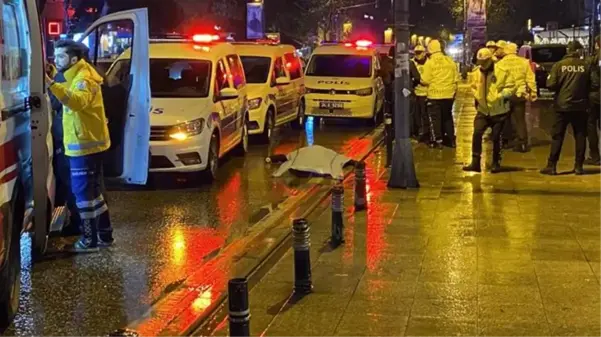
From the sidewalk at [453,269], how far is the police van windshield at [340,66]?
9.10 meters

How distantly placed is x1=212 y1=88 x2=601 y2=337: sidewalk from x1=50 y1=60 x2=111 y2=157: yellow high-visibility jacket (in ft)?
6.61

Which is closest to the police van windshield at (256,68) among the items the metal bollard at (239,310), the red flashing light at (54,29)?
the red flashing light at (54,29)

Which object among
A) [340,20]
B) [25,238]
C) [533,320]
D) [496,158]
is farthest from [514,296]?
[340,20]

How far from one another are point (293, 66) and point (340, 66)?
5.39 ft

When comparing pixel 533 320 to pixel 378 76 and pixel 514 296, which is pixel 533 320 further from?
pixel 378 76

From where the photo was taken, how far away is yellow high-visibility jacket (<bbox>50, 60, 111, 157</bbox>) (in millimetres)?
7629

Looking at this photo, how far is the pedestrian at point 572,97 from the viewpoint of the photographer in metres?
12.0

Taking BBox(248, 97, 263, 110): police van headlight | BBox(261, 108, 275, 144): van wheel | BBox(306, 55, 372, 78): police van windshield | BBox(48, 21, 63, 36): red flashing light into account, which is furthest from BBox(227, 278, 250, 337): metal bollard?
BBox(48, 21, 63, 36): red flashing light

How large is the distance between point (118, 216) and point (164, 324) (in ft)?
13.8

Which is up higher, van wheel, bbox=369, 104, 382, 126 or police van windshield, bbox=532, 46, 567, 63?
police van windshield, bbox=532, 46, 567, 63

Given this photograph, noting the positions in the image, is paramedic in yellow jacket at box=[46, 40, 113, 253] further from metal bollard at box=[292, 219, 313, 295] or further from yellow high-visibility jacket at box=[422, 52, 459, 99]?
yellow high-visibility jacket at box=[422, 52, 459, 99]

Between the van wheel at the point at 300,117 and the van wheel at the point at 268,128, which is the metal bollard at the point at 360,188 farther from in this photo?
the van wheel at the point at 300,117

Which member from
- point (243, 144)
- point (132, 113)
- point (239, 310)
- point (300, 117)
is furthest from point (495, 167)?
point (239, 310)

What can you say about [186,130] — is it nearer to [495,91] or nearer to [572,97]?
[495,91]
